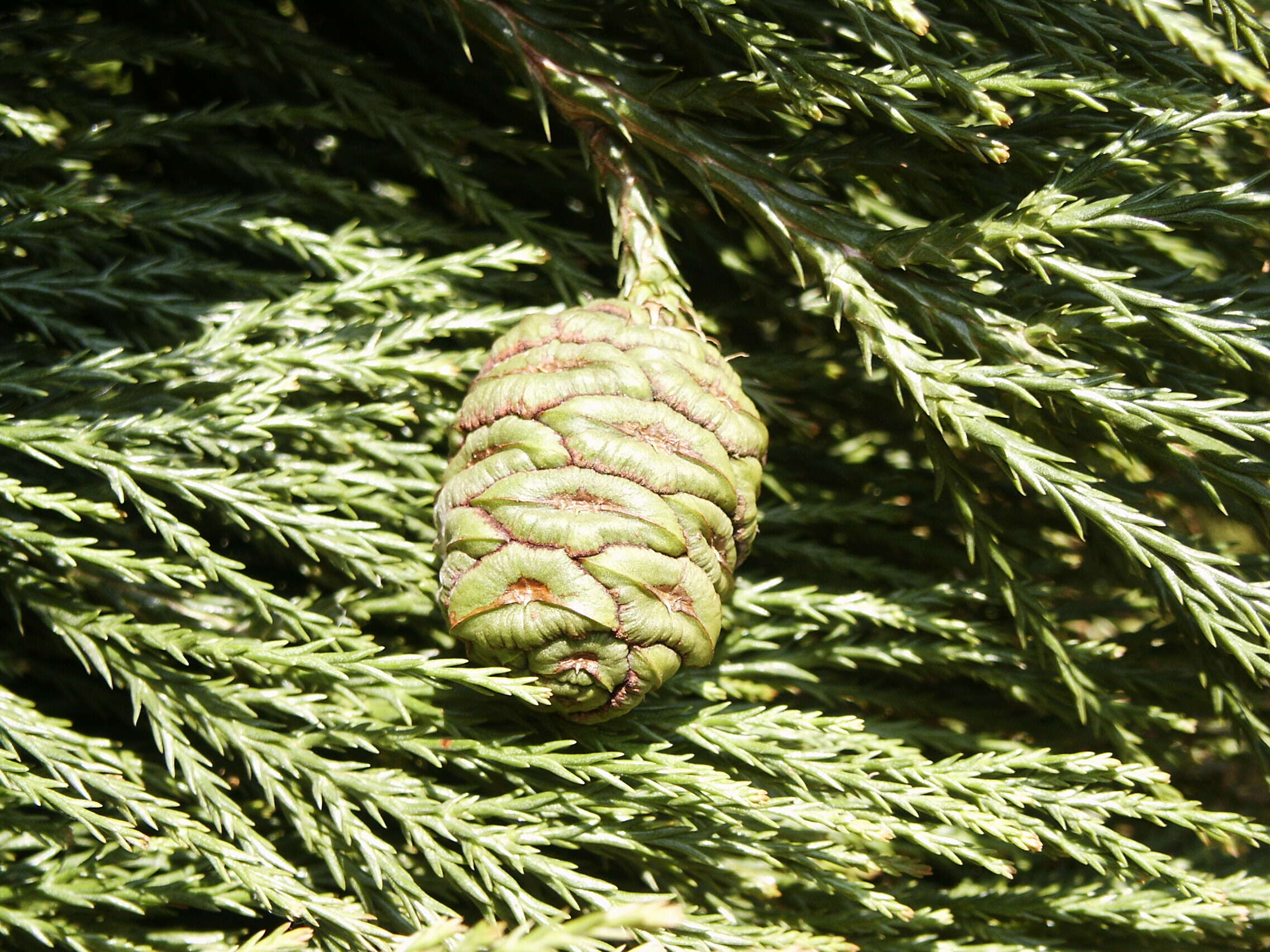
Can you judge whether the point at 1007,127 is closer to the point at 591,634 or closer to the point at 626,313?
the point at 626,313

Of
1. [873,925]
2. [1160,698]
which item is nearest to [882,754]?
[873,925]

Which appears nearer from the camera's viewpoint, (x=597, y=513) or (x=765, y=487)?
(x=597, y=513)

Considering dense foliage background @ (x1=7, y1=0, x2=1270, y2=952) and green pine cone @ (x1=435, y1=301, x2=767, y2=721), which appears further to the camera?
dense foliage background @ (x1=7, y1=0, x2=1270, y2=952)

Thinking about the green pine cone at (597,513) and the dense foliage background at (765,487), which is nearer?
the green pine cone at (597,513)
